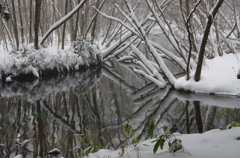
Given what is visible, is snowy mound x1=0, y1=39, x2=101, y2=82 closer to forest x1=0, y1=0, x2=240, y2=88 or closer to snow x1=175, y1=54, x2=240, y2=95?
forest x1=0, y1=0, x2=240, y2=88

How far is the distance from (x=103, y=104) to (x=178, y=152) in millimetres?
4984

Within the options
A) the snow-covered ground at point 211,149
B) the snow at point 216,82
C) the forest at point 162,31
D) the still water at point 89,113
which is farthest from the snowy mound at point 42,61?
the snow-covered ground at point 211,149

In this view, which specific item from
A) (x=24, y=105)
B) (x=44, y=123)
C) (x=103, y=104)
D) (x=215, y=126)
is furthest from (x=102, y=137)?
(x=24, y=105)

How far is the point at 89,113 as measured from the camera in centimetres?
613

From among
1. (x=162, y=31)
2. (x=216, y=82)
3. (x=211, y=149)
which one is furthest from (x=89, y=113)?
(x=162, y=31)

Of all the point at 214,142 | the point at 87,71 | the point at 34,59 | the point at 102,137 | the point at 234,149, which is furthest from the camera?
the point at 87,71

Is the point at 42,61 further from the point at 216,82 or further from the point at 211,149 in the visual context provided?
the point at 211,149

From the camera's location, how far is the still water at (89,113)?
4.15 m

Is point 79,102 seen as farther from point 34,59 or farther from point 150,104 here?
point 34,59

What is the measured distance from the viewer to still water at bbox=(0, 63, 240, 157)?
163 inches

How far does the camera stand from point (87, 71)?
13.2 m

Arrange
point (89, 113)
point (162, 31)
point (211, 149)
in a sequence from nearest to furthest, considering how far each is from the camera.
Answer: point (211, 149) < point (89, 113) < point (162, 31)

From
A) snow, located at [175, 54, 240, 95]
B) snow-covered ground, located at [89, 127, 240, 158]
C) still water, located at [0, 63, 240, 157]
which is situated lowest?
snow-covered ground, located at [89, 127, 240, 158]

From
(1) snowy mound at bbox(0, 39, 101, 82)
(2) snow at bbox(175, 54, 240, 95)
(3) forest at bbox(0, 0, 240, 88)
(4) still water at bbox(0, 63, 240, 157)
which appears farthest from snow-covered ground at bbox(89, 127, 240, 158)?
(1) snowy mound at bbox(0, 39, 101, 82)
